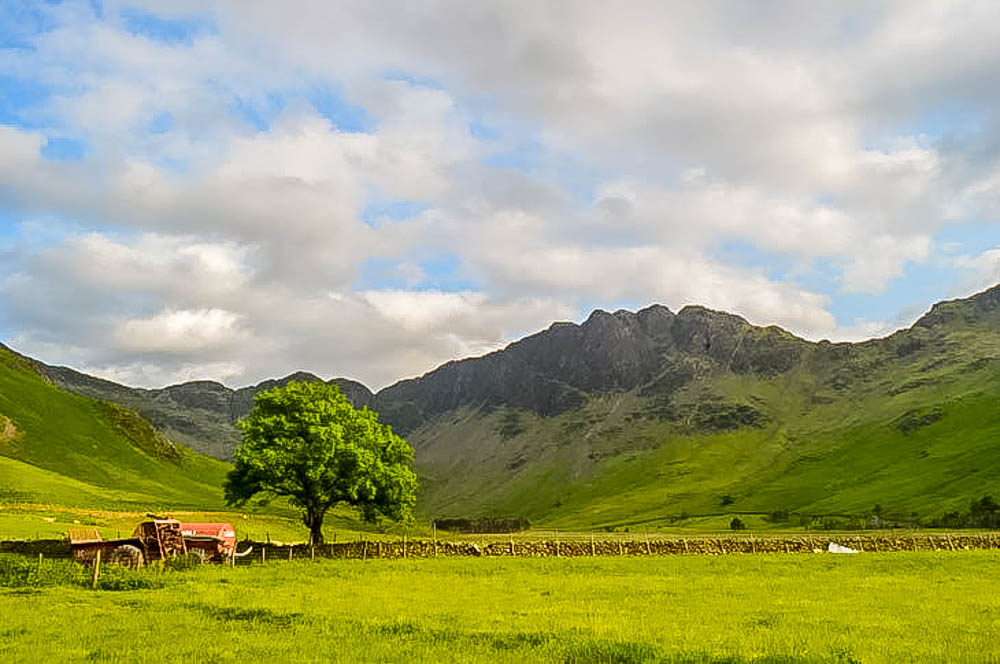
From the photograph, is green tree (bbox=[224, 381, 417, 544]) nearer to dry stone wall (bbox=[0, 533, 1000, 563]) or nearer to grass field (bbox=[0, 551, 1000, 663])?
dry stone wall (bbox=[0, 533, 1000, 563])

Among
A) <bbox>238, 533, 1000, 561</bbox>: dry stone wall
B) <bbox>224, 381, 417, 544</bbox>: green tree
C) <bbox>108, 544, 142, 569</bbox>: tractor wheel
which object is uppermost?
<bbox>224, 381, 417, 544</bbox>: green tree

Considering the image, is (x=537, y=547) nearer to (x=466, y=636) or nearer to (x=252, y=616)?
(x=252, y=616)

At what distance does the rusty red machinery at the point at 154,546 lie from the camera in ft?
199

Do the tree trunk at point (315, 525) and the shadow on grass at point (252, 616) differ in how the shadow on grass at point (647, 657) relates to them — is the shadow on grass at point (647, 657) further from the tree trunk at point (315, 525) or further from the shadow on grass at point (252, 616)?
the tree trunk at point (315, 525)

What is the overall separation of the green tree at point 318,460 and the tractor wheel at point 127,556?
1790 cm

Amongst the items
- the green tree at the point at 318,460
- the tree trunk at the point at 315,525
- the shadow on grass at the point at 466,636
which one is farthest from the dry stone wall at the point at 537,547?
the shadow on grass at the point at 466,636

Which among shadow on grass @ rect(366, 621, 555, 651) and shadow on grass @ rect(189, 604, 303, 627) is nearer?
shadow on grass @ rect(366, 621, 555, 651)

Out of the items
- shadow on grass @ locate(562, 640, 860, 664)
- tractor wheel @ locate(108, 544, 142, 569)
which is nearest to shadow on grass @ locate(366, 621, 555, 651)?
shadow on grass @ locate(562, 640, 860, 664)

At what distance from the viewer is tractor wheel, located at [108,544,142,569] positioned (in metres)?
59.6

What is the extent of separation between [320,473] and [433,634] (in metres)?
49.1

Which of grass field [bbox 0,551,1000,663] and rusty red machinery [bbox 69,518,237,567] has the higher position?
rusty red machinery [bbox 69,518,237,567]

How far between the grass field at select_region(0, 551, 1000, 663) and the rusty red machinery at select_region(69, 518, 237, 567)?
588 cm

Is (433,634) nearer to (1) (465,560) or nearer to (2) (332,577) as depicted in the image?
(2) (332,577)

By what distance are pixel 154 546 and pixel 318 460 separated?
18.6 meters
